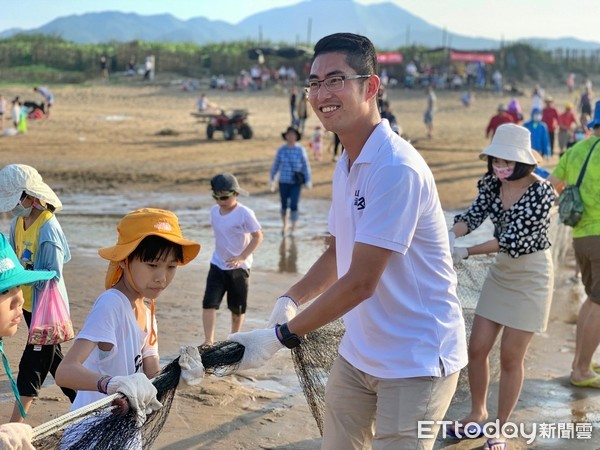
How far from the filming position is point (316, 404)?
14.0ft

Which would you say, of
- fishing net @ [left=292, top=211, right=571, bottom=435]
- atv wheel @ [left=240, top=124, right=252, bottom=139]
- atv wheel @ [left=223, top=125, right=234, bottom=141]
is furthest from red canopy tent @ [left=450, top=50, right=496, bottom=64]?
fishing net @ [left=292, top=211, right=571, bottom=435]

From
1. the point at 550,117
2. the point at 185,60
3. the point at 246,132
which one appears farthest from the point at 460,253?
the point at 185,60

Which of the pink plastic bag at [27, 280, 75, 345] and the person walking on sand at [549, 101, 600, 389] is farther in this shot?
the person walking on sand at [549, 101, 600, 389]

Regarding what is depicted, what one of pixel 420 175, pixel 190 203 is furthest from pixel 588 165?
pixel 190 203

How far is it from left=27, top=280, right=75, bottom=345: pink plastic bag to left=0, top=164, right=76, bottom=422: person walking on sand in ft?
0.44

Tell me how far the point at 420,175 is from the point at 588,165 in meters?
3.97

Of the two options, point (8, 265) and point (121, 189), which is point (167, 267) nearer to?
point (8, 265)

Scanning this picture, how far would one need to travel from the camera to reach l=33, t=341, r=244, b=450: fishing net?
10.0 feet

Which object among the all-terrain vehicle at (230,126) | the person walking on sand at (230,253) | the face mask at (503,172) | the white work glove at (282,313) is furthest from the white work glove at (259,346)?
the all-terrain vehicle at (230,126)

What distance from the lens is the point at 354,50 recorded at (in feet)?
11.2

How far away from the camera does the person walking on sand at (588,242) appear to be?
667 centimetres

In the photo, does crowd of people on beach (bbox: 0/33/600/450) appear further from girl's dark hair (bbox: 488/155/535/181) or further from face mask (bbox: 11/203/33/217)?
girl's dark hair (bbox: 488/155/535/181)

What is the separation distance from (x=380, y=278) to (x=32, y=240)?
9.02ft

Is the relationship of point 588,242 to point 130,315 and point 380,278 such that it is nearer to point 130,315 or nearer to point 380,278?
point 380,278
